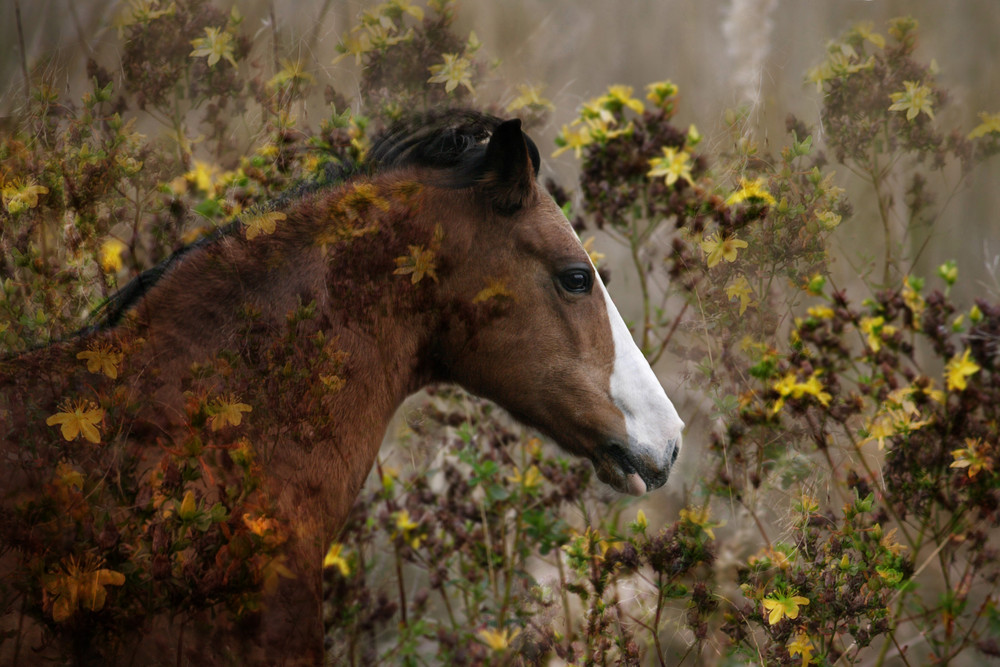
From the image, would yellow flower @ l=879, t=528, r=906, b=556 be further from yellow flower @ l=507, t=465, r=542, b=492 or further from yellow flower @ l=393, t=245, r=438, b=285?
yellow flower @ l=393, t=245, r=438, b=285

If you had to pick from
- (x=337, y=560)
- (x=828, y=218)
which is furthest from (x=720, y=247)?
(x=337, y=560)

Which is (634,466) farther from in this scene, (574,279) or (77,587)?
(77,587)

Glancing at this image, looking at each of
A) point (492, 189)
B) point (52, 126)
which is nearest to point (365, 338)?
point (492, 189)

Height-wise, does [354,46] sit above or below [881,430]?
above

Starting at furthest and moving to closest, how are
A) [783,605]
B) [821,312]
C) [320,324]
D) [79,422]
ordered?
[821,312] → [783,605] → [320,324] → [79,422]

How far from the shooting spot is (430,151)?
2178 millimetres

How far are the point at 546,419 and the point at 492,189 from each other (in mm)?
712

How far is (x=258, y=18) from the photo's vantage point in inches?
91.4

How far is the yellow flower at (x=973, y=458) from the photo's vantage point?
7.59 feet

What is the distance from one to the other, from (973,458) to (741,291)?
928 mm

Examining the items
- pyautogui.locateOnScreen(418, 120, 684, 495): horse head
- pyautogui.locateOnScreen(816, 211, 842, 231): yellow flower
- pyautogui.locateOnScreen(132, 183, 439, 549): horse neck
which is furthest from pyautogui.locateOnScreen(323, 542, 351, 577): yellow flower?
pyautogui.locateOnScreen(816, 211, 842, 231): yellow flower

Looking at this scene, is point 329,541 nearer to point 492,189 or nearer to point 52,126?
point 492,189

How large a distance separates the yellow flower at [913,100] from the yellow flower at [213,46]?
2.29 meters

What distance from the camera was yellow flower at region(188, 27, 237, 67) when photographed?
210 cm
